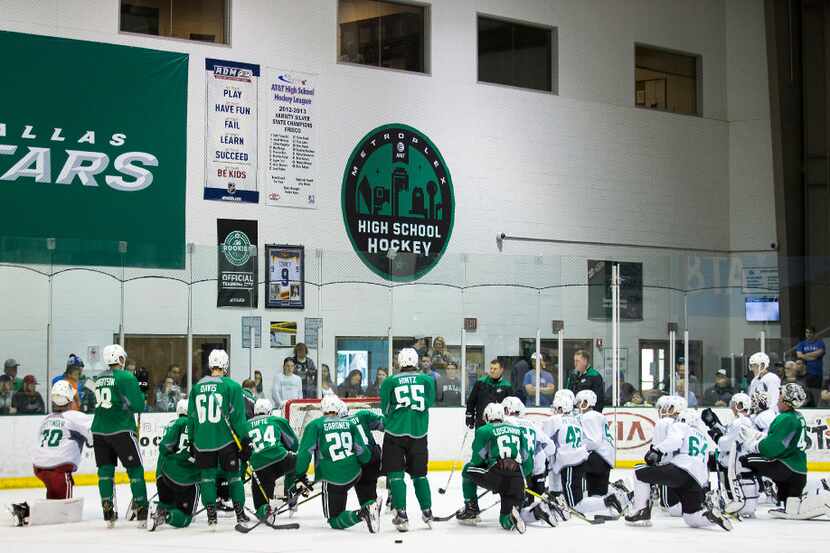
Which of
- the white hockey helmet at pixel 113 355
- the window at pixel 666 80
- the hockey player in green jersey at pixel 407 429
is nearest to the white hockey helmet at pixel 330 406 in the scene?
the hockey player in green jersey at pixel 407 429

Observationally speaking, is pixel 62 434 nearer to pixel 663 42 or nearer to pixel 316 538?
pixel 316 538

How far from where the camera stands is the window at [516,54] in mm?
19078

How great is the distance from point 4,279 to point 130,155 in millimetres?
3287

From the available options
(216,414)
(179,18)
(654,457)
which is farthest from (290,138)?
(654,457)

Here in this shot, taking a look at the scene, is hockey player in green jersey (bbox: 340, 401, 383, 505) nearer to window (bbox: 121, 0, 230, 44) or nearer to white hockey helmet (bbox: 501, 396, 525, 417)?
white hockey helmet (bbox: 501, 396, 525, 417)

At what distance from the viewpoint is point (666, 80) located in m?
21.0

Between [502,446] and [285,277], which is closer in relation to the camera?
[502,446]

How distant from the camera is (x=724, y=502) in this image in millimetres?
10797

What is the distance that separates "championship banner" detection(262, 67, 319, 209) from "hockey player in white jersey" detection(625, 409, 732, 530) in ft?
27.5

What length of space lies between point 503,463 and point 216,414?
2.20 m

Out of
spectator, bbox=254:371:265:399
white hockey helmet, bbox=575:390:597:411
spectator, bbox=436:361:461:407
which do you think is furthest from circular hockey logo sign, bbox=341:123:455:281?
white hockey helmet, bbox=575:390:597:411

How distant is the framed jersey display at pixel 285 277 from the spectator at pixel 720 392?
5.32m

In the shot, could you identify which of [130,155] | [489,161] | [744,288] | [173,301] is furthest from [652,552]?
[489,161]

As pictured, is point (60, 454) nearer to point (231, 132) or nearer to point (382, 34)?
point (231, 132)
